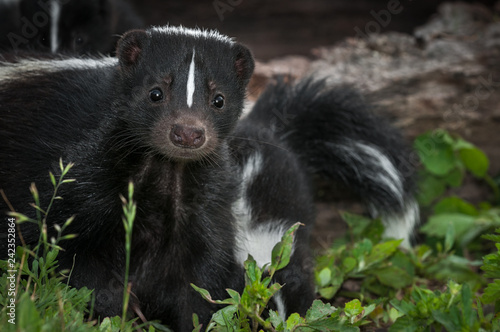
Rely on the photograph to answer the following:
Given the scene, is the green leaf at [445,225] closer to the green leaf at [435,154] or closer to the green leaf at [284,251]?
the green leaf at [435,154]

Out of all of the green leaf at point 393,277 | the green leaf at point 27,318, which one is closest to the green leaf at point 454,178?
the green leaf at point 393,277

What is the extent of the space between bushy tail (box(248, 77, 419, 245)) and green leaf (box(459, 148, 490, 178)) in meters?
1.18

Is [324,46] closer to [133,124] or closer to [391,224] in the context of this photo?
[391,224]

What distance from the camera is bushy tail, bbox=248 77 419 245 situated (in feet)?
20.2

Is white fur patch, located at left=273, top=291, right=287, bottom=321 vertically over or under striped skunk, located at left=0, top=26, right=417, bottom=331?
under

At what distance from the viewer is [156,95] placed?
3.98 meters

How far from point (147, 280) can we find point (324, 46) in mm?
4667

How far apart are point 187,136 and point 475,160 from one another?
14.1ft

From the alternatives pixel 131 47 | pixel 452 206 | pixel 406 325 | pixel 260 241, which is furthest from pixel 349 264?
pixel 131 47

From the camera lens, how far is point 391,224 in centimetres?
624

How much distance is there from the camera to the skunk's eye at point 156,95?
397 cm

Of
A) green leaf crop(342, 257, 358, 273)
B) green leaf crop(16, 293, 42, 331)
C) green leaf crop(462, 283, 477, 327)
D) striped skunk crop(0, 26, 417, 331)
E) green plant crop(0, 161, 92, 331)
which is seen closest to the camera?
green leaf crop(16, 293, 42, 331)

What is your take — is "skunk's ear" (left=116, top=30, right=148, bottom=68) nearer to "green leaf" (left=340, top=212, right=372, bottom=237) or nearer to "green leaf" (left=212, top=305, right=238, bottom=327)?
"green leaf" (left=212, top=305, right=238, bottom=327)

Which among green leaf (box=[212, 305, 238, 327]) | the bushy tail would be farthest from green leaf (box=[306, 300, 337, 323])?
the bushy tail
